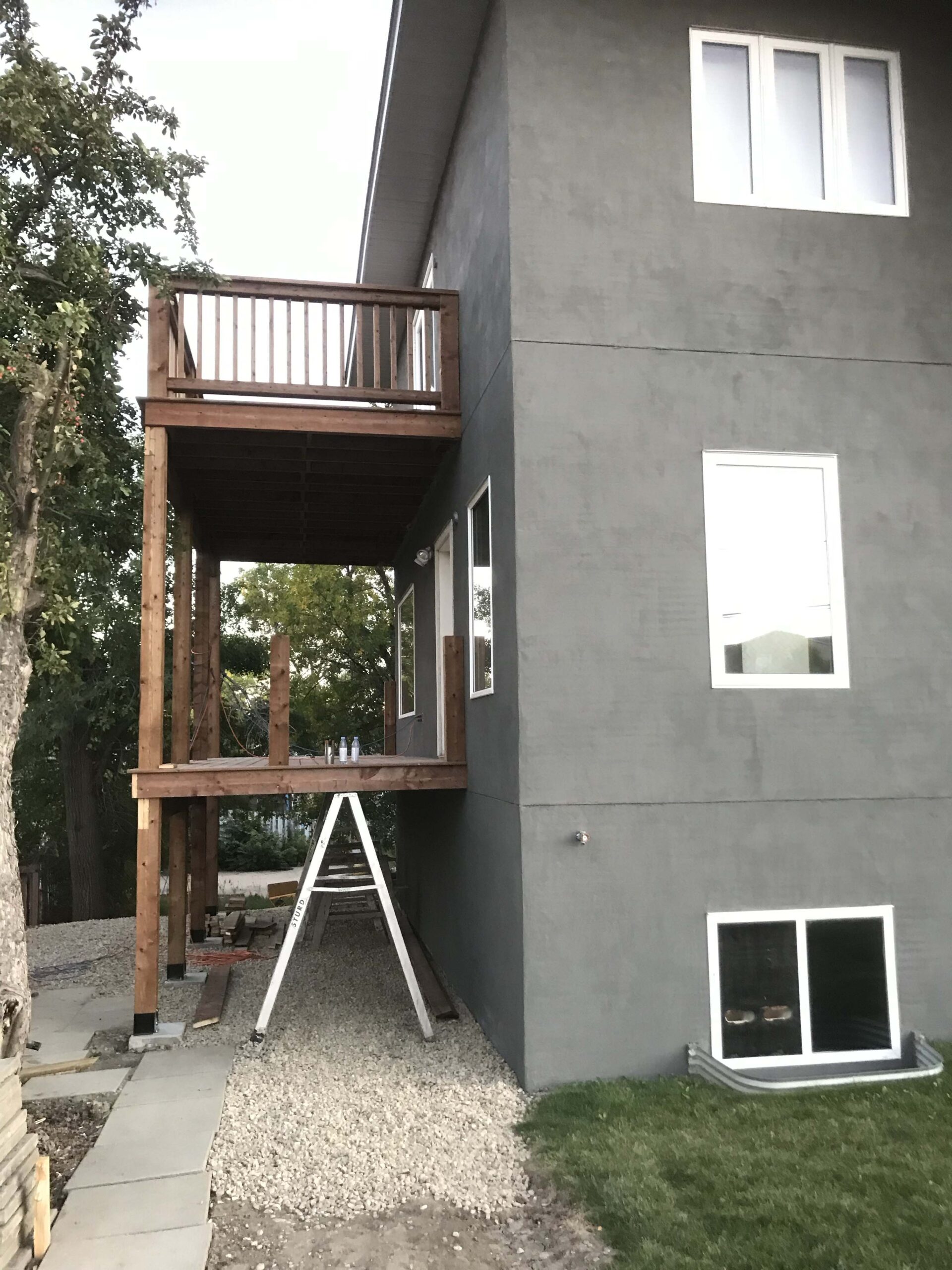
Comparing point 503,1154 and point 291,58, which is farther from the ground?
point 291,58

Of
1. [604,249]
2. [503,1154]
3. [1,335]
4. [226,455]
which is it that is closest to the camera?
[503,1154]

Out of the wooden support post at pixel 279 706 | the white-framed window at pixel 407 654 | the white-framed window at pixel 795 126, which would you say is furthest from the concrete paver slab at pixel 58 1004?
the white-framed window at pixel 795 126

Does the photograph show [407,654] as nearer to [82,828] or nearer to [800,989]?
[800,989]

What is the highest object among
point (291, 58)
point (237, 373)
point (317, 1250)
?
point (291, 58)

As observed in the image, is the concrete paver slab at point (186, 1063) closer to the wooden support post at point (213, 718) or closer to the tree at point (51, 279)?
the tree at point (51, 279)

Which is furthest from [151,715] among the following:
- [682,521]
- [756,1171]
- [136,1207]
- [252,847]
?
[252,847]

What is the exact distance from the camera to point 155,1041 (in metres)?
6.30

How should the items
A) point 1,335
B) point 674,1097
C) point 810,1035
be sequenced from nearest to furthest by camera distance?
point 674,1097 → point 810,1035 → point 1,335

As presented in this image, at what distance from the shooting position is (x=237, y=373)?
6.99 meters

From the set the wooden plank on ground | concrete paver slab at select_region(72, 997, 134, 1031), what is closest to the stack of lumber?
the wooden plank on ground

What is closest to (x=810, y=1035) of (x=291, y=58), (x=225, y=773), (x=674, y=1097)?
(x=674, y=1097)

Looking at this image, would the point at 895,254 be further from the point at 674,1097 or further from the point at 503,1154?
the point at 503,1154

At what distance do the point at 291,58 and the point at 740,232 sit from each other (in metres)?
31.7

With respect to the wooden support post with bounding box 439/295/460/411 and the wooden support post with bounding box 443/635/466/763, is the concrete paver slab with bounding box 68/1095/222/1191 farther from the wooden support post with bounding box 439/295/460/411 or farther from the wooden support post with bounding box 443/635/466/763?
the wooden support post with bounding box 439/295/460/411
